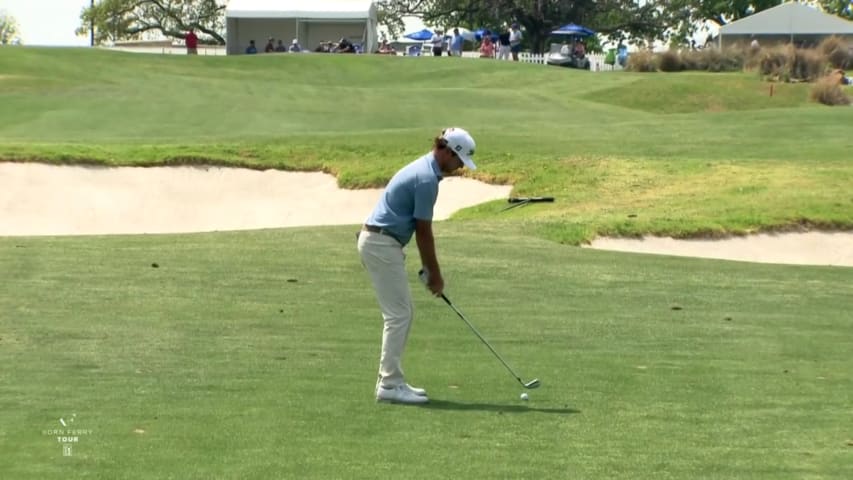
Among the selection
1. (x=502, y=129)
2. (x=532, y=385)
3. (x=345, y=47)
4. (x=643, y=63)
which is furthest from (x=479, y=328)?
(x=345, y=47)

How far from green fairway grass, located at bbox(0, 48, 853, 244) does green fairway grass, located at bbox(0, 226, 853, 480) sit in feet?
17.9

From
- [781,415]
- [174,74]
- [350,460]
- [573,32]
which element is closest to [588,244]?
[781,415]

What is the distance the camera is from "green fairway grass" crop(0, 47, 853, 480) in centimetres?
909

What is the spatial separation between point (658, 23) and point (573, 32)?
18.8m

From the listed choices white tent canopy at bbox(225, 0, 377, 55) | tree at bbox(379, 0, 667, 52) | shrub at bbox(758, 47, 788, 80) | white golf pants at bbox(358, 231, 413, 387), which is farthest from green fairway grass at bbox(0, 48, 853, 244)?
tree at bbox(379, 0, 667, 52)

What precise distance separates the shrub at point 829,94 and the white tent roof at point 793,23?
28.1 m

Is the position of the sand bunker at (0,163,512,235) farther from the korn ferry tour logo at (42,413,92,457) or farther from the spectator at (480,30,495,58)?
the spectator at (480,30,495,58)

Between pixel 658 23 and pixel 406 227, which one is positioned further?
pixel 658 23

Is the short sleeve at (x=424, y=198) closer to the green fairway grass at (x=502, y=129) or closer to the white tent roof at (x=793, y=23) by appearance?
the green fairway grass at (x=502, y=129)

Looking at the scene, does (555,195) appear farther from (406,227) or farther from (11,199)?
(406,227)

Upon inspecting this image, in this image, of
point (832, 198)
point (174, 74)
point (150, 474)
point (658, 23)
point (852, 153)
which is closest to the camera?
point (150, 474)

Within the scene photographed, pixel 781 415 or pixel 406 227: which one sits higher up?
pixel 406 227

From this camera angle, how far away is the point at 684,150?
31406mm

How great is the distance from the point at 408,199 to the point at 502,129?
25614 millimetres
